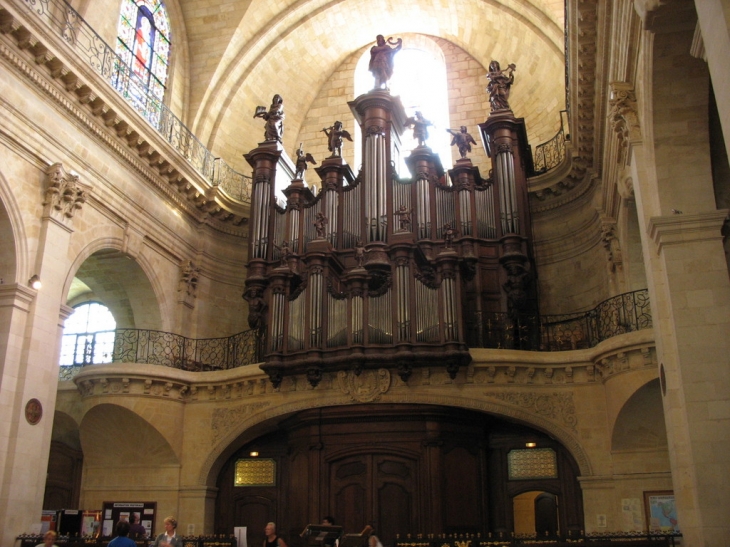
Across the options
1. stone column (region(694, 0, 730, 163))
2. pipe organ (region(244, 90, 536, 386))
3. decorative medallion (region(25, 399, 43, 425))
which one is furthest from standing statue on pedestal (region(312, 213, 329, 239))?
stone column (region(694, 0, 730, 163))

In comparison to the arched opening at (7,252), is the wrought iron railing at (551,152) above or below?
above

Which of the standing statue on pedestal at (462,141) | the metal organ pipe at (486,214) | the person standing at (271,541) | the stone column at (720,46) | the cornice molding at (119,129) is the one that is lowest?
the person standing at (271,541)

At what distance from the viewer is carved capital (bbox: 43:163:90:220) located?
12.9 meters

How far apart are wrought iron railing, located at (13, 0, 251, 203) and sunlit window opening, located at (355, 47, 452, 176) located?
3.77 meters

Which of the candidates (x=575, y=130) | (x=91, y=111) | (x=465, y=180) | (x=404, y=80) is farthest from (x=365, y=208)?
(x=404, y=80)

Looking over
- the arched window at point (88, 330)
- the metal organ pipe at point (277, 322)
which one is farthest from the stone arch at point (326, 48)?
the metal organ pipe at point (277, 322)

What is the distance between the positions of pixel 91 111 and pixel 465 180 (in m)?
7.23

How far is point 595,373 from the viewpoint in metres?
13.1

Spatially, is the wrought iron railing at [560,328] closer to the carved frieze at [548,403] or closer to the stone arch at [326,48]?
the carved frieze at [548,403]

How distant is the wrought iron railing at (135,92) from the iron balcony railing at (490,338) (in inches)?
151

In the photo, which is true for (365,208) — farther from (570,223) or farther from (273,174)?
(570,223)

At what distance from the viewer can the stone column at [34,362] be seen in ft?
38.2

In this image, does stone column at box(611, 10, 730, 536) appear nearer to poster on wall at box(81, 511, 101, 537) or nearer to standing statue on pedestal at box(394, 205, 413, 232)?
standing statue on pedestal at box(394, 205, 413, 232)

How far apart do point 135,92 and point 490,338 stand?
30.0 ft
